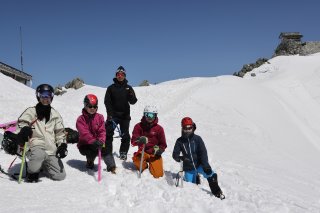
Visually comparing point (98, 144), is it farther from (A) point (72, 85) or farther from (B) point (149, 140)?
(A) point (72, 85)

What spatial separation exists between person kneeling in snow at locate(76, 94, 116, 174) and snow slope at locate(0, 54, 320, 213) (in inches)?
14.5

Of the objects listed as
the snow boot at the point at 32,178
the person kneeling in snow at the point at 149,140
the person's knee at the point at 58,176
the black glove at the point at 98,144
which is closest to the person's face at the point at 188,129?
the person kneeling in snow at the point at 149,140

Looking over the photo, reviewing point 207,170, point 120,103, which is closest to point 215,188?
point 207,170

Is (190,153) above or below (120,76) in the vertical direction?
below

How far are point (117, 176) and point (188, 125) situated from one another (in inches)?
73.2

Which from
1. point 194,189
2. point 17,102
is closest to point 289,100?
point 17,102

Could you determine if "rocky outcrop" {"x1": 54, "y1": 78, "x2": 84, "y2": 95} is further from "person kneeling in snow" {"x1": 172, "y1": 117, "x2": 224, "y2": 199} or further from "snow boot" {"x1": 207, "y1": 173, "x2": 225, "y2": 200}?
"snow boot" {"x1": 207, "y1": 173, "x2": 225, "y2": 200}

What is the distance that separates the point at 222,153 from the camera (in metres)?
12.0

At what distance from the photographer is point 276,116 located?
18734 millimetres

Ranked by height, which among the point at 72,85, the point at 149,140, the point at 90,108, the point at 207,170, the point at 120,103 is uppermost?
the point at 72,85

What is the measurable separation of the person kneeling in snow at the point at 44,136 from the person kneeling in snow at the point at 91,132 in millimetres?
644

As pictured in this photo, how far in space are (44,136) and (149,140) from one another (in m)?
2.50

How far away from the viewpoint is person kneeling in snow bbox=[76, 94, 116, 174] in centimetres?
714

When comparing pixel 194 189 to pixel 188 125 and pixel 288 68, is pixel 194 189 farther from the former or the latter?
pixel 288 68
